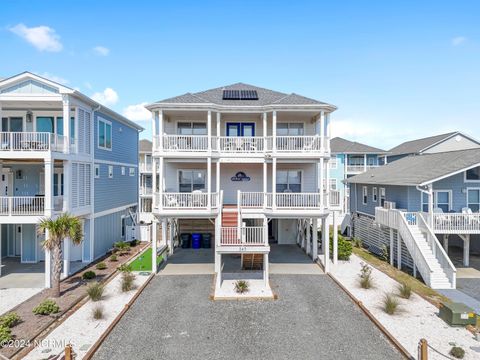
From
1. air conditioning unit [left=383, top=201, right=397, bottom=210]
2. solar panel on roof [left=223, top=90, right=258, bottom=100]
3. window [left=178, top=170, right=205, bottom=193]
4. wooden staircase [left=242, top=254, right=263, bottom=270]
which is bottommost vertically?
wooden staircase [left=242, top=254, right=263, bottom=270]

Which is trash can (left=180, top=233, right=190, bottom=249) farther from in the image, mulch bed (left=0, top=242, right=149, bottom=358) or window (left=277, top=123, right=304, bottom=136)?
window (left=277, top=123, right=304, bottom=136)

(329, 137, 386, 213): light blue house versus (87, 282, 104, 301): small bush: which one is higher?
(329, 137, 386, 213): light blue house

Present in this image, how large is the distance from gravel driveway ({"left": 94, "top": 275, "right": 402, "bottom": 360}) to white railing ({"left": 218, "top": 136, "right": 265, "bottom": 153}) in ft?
26.5

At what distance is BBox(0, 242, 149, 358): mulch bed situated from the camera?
935cm

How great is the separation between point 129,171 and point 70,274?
11001 mm

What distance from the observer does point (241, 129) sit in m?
19.7

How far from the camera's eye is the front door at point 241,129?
19.7 m

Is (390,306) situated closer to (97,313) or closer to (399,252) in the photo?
(399,252)

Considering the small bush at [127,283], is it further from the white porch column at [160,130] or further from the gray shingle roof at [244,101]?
the gray shingle roof at [244,101]

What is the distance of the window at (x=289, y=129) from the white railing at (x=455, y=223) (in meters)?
9.11

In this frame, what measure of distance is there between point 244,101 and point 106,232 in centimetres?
1269

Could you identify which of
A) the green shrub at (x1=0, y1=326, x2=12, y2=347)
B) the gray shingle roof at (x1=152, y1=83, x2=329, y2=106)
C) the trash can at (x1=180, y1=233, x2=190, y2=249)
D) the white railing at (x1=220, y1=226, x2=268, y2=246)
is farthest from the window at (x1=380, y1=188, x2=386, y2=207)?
the green shrub at (x1=0, y1=326, x2=12, y2=347)

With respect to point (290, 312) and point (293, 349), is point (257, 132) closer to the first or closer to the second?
point (290, 312)

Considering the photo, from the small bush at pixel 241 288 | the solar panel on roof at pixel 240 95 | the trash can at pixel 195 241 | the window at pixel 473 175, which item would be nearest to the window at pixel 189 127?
the solar panel on roof at pixel 240 95
